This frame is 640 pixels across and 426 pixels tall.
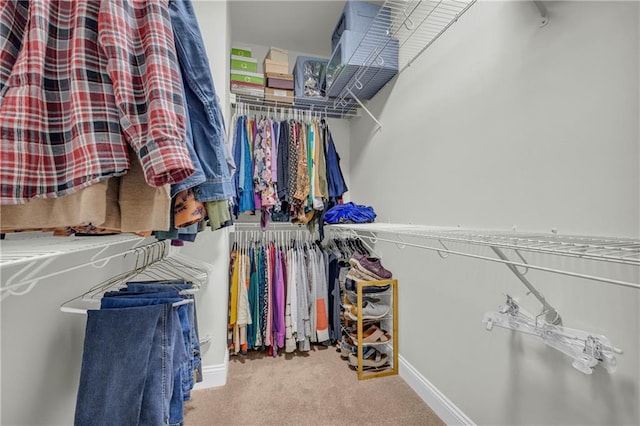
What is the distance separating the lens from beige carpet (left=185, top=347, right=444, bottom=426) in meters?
1.50

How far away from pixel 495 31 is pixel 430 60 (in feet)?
1.44

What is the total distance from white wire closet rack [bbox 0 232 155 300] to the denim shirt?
296mm

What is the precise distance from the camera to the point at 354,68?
1867 mm

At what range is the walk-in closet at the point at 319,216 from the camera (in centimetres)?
59

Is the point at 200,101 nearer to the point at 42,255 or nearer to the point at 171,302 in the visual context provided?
the point at 42,255

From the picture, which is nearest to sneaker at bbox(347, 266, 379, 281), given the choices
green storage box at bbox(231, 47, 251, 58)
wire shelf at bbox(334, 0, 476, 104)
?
wire shelf at bbox(334, 0, 476, 104)

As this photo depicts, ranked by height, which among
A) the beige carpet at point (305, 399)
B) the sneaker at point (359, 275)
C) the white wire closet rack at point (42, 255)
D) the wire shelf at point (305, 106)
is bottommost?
the beige carpet at point (305, 399)

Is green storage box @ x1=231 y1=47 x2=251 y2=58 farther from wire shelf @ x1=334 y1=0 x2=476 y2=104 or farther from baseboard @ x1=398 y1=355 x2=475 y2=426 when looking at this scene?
baseboard @ x1=398 y1=355 x2=475 y2=426

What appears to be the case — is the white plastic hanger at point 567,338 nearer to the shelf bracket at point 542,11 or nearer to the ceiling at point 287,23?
the shelf bracket at point 542,11

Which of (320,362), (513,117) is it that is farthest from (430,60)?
(320,362)

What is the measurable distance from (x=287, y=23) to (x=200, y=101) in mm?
2016

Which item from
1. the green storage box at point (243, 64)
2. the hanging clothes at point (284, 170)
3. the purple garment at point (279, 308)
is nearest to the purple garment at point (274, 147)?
the hanging clothes at point (284, 170)

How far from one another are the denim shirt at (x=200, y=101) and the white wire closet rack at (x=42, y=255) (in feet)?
0.97

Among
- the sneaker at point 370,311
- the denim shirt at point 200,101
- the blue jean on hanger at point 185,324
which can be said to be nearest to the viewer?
the denim shirt at point 200,101
